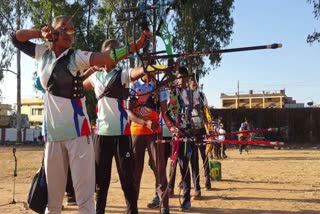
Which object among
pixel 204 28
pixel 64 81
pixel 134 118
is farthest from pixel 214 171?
pixel 204 28

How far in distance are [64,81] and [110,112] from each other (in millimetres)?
1571

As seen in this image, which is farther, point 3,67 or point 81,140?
point 3,67

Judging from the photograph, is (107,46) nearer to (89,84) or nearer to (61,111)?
(89,84)

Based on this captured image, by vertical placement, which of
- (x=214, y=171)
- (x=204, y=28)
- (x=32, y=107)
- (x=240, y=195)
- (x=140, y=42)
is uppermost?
(x=204, y=28)

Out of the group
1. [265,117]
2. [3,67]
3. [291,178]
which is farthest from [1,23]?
[291,178]

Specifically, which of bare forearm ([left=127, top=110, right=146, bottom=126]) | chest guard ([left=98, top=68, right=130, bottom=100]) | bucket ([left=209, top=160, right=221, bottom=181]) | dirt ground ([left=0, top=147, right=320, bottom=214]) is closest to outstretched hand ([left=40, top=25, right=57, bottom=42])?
chest guard ([left=98, top=68, right=130, bottom=100])

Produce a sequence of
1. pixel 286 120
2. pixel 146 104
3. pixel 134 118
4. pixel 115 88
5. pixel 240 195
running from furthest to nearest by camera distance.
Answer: pixel 286 120 < pixel 240 195 < pixel 146 104 < pixel 134 118 < pixel 115 88

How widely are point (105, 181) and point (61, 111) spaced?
1.65 metres

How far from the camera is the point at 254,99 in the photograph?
86125 millimetres

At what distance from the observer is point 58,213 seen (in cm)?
438

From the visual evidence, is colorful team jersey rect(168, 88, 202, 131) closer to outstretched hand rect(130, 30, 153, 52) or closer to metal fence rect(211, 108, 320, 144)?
outstretched hand rect(130, 30, 153, 52)

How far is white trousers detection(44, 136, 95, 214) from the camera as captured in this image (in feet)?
13.8

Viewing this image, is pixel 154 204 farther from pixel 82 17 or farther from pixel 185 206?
pixel 82 17

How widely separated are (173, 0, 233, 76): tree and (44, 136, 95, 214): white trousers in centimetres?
2582
